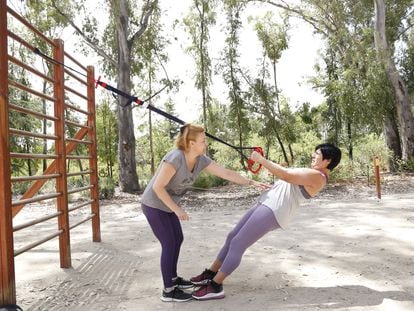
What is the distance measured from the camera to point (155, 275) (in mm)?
3672

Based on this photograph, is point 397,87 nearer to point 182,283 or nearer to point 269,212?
point 269,212

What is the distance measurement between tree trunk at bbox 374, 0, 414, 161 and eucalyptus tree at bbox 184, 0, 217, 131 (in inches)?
248

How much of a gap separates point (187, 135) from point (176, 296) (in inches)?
44.0

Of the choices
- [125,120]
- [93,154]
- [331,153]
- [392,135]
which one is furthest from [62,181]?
[392,135]

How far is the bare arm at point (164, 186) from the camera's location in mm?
2855

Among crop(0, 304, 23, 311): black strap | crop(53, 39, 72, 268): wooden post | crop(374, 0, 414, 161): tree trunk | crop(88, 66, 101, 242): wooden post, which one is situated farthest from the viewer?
crop(374, 0, 414, 161): tree trunk

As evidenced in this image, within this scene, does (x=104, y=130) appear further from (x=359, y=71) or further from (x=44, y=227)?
(x=44, y=227)

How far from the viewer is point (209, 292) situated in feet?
9.83

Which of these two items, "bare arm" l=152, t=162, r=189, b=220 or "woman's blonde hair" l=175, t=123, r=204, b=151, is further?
"woman's blonde hair" l=175, t=123, r=204, b=151

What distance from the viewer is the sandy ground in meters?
2.93

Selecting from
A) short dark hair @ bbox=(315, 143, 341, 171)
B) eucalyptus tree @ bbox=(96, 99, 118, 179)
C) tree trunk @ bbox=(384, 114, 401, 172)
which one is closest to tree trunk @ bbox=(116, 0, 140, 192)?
tree trunk @ bbox=(384, 114, 401, 172)

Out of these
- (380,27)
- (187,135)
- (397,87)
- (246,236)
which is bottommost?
(246,236)

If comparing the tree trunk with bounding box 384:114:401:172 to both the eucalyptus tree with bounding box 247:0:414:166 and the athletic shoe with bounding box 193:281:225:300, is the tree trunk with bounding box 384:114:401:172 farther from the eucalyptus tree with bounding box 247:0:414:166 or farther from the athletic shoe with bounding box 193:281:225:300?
the athletic shoe with bounding box 193:281:225:300

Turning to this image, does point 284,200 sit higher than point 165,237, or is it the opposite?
point 284,200
